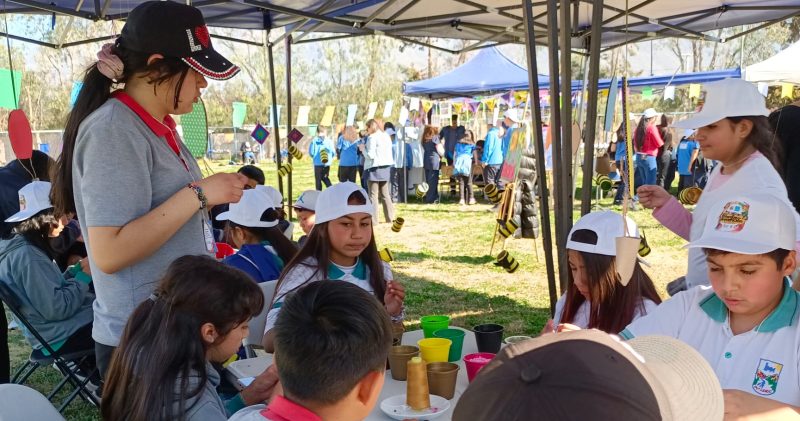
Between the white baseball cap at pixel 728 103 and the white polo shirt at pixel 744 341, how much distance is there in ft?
3.45

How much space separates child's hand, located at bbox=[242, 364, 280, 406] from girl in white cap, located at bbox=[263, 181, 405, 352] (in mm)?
719

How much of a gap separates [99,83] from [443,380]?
47.2 inches

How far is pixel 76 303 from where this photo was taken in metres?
3.37

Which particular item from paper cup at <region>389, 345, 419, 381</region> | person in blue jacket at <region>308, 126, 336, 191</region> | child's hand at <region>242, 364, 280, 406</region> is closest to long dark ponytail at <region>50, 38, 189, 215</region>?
child's hand at <region>242, 364, 280, 406</region>

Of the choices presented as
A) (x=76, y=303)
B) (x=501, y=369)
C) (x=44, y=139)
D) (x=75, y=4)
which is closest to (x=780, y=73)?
A: (x=75, y=4)

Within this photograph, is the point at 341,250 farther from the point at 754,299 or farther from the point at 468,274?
the point at 468,274

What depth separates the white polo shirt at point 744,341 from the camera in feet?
5.51

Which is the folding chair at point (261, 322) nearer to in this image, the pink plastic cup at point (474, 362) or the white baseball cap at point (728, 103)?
the pink plastic cup at point (474, 362)

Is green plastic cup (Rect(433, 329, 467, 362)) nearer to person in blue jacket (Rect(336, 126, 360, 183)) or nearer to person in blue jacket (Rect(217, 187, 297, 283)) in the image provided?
person in blue jacket (Rect(217, 187, 297, 283))

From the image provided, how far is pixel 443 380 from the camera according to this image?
1.91 meters

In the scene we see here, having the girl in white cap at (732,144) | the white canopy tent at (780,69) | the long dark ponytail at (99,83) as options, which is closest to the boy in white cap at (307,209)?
the girl in white cap at (732,144)

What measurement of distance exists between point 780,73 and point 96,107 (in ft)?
36.2

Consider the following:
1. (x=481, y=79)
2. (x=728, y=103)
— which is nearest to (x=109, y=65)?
(x=728, y=103)

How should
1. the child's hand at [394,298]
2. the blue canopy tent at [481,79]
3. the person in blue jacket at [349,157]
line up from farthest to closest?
1. the blue canopy tent at [481,79]
2. the person in blue jacket at [349,157]
3. the child's hand at [394,298]
